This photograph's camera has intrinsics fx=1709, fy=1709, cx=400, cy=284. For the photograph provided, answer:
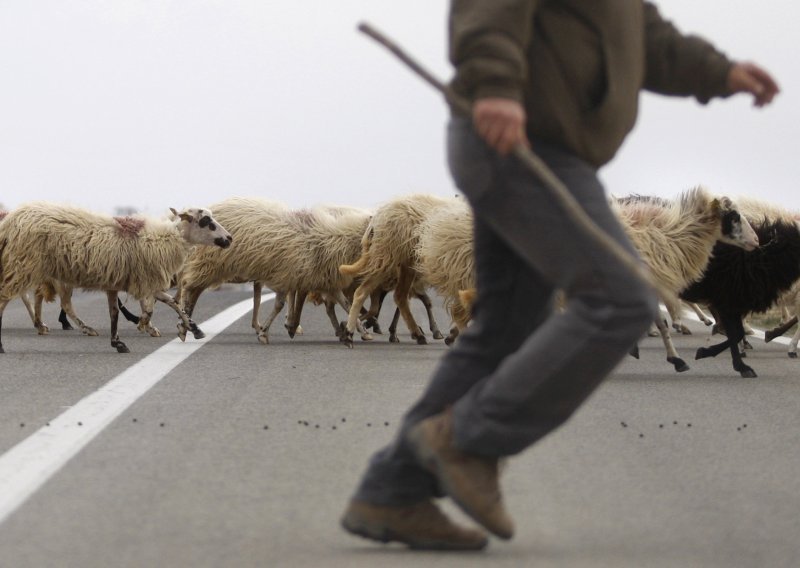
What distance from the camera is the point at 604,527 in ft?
18.2

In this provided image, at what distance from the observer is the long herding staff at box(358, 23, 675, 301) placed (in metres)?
4.71

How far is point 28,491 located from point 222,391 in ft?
12.7

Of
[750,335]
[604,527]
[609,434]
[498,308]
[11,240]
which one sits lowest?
[750,335]

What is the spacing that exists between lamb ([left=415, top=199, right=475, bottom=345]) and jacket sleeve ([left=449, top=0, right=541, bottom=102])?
845 centimetres

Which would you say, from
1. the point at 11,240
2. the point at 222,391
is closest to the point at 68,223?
the point at 11,240

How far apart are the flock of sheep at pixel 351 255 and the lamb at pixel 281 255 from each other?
1 centimetres

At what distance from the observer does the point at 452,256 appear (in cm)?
1340

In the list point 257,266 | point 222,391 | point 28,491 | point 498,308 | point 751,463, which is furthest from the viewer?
point 257,266

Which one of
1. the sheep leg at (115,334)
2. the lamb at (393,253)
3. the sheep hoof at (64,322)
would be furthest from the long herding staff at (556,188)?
the sheep hoof at (64,322)

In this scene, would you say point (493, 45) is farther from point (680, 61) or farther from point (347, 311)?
point (347, 311)

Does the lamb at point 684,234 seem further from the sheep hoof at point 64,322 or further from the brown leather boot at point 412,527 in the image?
the brown leather boot at point 412,527

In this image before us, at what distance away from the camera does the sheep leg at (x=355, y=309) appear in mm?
14945

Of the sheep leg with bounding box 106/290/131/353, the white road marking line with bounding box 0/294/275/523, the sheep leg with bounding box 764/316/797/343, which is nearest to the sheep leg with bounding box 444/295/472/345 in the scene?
the white road marking line with bounding box 0/294/275/523

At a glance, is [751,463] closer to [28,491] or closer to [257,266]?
[28,491]
